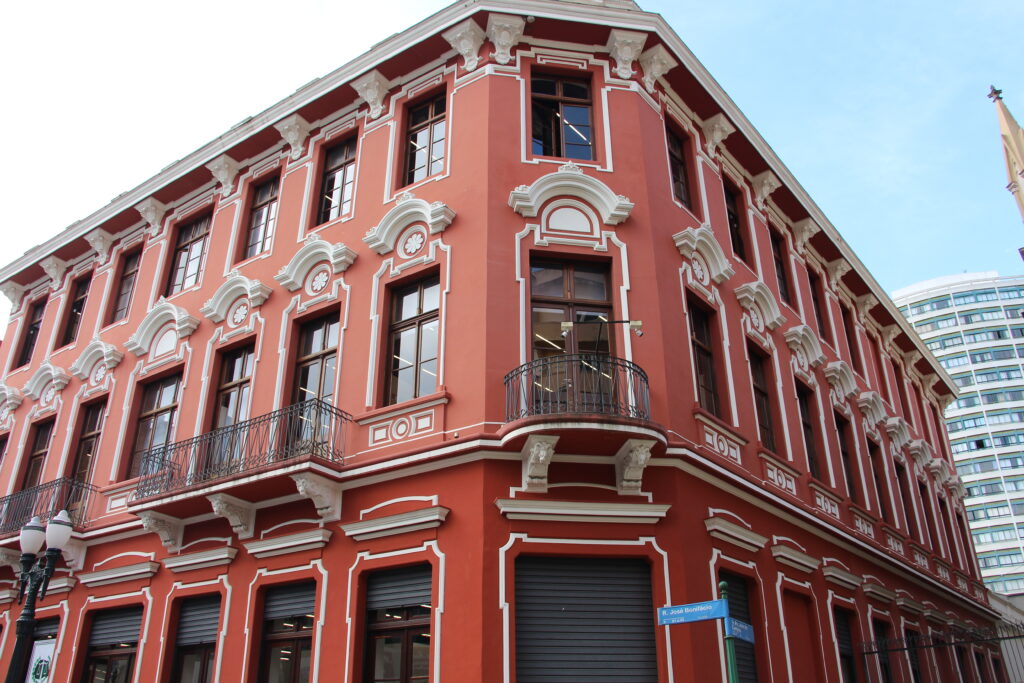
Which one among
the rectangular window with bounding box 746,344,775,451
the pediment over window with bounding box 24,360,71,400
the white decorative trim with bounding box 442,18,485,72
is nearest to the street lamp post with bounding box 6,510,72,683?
the pediment over window with bounding box 24,360,71,400

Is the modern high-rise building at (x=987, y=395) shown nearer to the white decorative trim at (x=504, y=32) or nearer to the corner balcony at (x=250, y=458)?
the white decorative trim at (x=504, y=32)

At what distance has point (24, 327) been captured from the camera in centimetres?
2283

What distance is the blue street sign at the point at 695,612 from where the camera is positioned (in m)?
8.27

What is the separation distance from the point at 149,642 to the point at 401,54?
11482mm

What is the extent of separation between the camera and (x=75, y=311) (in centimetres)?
2153

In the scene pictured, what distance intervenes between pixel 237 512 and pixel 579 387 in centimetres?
599

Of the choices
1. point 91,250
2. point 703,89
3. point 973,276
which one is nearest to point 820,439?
point 703,89

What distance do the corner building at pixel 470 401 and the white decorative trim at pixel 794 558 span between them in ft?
0.20

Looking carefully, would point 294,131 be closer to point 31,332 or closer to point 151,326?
point 151,326

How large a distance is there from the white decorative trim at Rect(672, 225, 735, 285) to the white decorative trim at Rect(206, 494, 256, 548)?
845 cm

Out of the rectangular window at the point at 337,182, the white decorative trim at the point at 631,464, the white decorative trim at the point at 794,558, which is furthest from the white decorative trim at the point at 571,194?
the white decorative trim at the point at 794,558

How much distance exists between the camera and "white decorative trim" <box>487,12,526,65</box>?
15.1m

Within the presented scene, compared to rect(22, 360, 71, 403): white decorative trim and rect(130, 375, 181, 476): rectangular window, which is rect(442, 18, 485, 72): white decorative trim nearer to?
rect(130, 375, 181, 476): rectangular window

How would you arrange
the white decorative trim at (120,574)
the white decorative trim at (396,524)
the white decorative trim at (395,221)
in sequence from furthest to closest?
the white decorative trim at (120,574), the white decorative trim at (395,221), the white decorative trim at (396,524)
